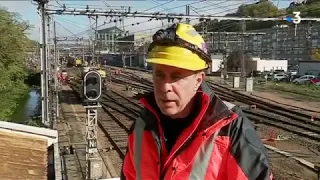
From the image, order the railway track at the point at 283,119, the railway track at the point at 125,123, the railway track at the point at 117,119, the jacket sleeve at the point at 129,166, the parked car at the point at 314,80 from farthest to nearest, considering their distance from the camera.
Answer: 1. the parked car at the point at 314,80
2. the railway track at the point at 283,119
3. the railway track at the point at 125,123
4. the railway track at the point at 117,119
5. the jacket sleeve at the point at 129,166

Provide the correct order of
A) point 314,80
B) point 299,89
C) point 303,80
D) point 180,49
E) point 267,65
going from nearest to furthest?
point 180,49
point 299,89
point 314,80
point 303,80
point 267,65

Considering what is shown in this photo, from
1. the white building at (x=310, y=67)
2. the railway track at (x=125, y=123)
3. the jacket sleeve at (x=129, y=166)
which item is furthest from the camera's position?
the white building at (x=310, y=67)

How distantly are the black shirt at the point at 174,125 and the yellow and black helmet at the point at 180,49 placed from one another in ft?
0.67

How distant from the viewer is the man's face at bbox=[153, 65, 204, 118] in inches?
69.2

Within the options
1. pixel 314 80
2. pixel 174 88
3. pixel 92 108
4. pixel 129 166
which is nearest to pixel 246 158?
pixel 174 88

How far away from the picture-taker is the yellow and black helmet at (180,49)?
1.72m

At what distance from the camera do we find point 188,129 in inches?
69.0

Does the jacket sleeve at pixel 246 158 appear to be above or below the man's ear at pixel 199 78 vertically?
below

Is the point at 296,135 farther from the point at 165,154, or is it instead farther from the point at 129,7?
the point at 165,154

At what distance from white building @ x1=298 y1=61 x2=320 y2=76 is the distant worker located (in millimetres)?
40602

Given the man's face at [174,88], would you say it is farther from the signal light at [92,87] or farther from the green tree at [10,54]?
the green tree at [10,54]

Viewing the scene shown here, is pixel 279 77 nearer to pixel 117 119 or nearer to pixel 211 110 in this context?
pixel 117 119

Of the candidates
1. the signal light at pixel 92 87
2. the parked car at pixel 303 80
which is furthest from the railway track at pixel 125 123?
the parked car at pixel 303 80

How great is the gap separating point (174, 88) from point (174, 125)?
23cm
